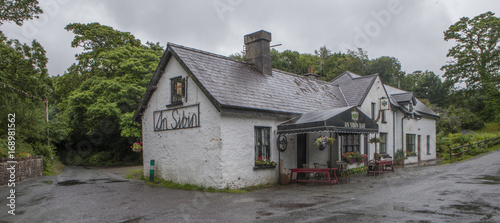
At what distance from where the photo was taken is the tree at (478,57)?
39812 mm

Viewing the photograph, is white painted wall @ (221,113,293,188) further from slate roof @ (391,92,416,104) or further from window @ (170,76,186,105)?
slate roof @ (391,92,416,104)

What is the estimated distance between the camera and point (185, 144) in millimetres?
14523

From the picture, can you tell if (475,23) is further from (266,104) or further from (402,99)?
(266,104)

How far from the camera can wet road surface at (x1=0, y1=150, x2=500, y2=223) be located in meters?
8.00

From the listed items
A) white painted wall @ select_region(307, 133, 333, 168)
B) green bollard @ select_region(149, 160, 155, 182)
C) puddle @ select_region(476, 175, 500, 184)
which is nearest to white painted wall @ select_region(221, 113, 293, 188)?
white painted wall @ select_region(307, 133, 333, 168)

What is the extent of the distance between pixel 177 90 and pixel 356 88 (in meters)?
11.9

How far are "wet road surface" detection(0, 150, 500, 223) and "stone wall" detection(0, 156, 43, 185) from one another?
3.72 feet

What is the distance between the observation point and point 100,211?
9.52m

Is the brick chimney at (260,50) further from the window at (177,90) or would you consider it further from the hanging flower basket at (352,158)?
the hanging flower basket at (352,158)

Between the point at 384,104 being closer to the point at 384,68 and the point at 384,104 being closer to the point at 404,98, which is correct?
the point at 404,98

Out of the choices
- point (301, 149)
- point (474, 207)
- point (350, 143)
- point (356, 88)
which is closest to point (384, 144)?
point (356, 88)

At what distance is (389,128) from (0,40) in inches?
924

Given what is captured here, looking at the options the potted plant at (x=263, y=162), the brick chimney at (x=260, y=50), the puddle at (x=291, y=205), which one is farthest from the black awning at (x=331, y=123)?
the puddle at (x=291, y=205)

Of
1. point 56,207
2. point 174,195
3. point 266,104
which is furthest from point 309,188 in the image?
point 56,207
